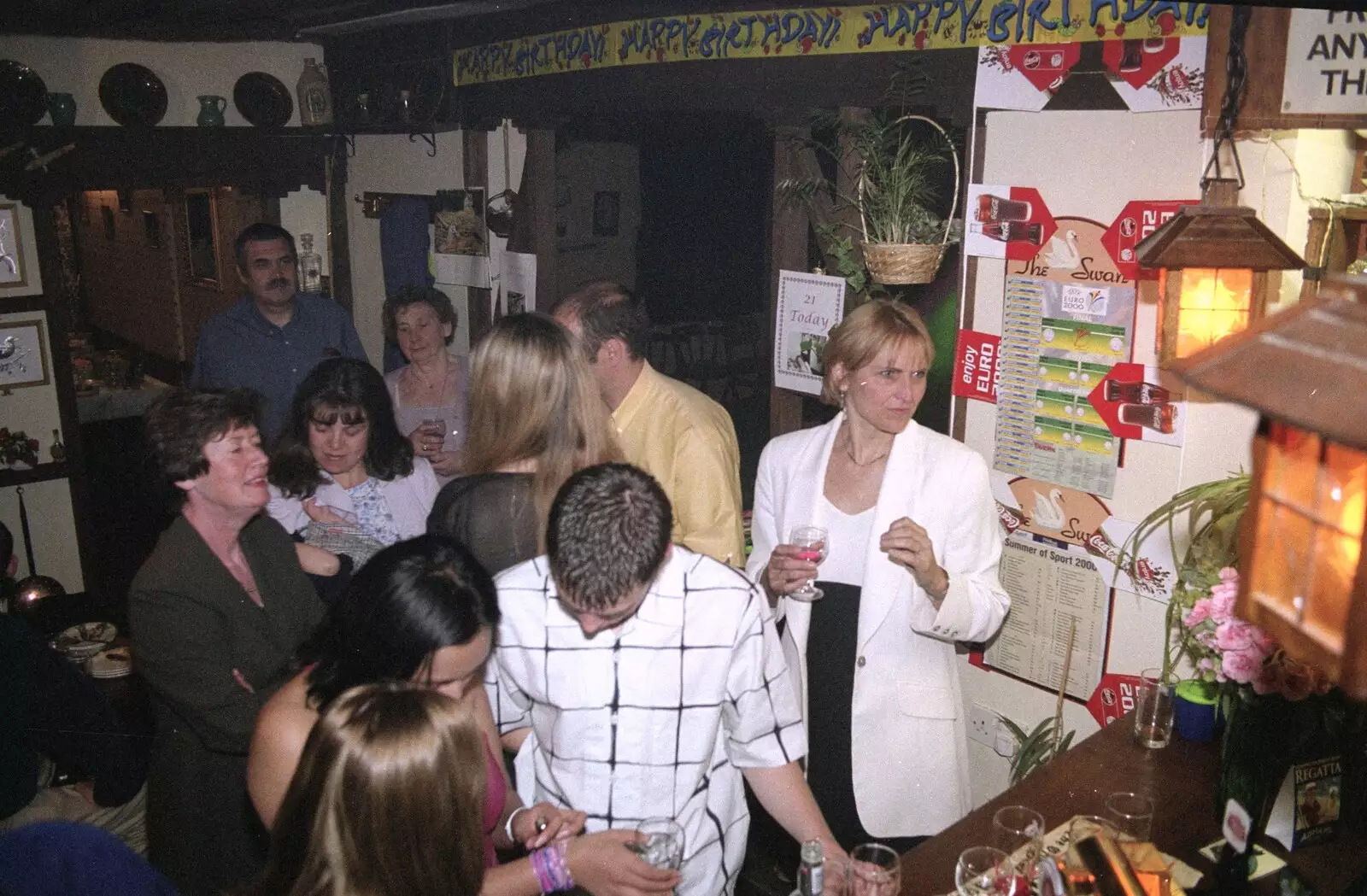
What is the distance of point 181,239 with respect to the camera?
10.3m

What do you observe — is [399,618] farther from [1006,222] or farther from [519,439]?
[1006,222]

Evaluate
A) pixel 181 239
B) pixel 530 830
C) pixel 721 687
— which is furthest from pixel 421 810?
pixel 181 239

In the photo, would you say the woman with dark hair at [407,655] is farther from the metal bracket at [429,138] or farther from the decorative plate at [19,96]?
the decorative plate at [19,96]

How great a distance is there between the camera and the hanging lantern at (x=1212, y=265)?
2398mm

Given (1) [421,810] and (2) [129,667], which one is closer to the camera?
(1) [421,810]

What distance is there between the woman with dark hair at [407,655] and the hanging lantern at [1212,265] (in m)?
1.55

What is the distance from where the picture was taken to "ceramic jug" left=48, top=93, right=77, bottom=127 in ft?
18.1

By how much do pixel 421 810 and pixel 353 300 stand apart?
18.0 ft

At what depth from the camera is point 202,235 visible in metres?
9.78

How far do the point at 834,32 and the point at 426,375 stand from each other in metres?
2.19

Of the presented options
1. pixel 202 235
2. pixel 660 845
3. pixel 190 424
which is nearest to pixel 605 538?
pixel 660 845

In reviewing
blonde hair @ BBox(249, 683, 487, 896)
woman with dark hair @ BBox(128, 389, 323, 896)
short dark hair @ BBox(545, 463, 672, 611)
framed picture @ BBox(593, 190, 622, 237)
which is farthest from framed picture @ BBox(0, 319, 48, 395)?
blonde hair @ BBox(249, 683, 487, 896)

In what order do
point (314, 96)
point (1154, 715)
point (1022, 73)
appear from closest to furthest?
point (1154, 715), point (1022, 73), point (314, 96)

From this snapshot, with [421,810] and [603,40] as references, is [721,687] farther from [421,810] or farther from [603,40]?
[603,40]
